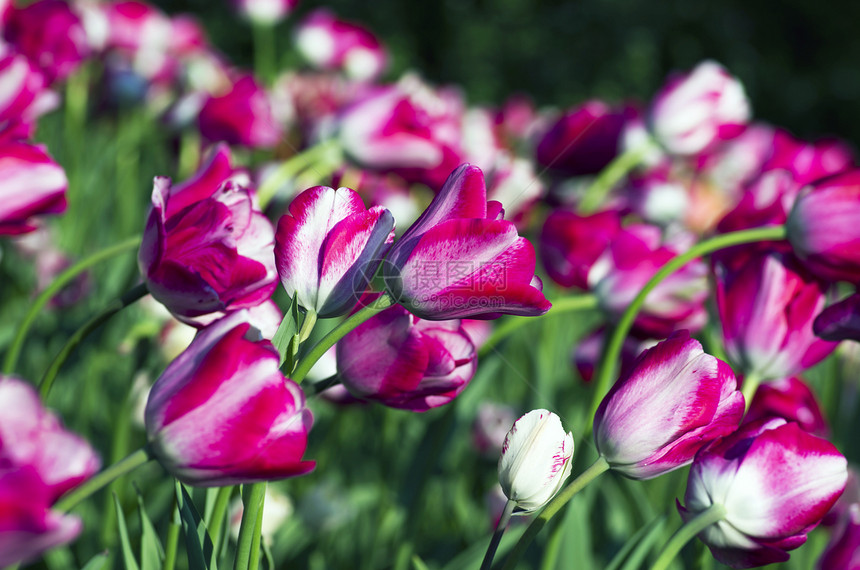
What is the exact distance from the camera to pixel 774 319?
0.52 metres

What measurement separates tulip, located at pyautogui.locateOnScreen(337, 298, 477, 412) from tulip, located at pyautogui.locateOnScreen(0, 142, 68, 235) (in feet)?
0.73

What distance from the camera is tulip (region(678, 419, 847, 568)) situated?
37 cm

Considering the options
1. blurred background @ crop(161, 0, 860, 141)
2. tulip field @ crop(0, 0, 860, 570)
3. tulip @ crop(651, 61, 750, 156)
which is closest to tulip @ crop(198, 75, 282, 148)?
tulip field @ crop(0, 0, 860, 570)

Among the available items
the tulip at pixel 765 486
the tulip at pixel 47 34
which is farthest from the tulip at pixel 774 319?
the tulip at pixel 47 34

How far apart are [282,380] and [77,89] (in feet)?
4.44

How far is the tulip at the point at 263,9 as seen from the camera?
1.53 metres

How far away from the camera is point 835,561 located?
0.44m

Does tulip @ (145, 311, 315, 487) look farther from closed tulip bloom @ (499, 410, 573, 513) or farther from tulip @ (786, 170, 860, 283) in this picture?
tulip @ (786, 170, 860, 283)

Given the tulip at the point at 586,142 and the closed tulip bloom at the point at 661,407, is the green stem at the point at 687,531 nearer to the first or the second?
the closed tulip bloom at the point at 661,407

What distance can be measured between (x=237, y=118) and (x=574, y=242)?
45cm

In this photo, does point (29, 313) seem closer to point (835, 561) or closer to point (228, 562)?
point (228, 562)

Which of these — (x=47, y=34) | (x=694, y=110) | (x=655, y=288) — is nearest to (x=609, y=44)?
(x=694, y=110)

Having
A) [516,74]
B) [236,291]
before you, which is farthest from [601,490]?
[516,74]

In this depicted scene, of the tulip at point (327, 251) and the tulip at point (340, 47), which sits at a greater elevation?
the tulip at point (327, 251)
